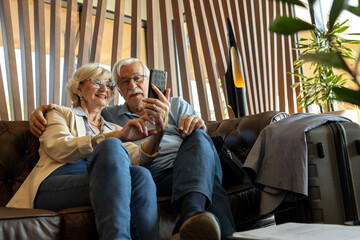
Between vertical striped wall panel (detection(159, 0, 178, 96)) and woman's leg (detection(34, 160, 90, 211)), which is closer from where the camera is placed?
woman's leg (detection(34, 160, 90, 211))

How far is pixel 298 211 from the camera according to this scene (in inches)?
58.4

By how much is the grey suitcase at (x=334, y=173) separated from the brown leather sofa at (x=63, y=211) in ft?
1.06

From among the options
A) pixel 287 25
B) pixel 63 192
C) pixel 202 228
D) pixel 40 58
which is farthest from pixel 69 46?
pixel 287 25

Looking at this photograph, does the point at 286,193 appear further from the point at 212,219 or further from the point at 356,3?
the point at 356,3

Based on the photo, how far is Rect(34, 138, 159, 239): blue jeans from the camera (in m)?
1.10

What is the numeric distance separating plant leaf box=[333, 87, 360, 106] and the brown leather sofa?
107 centimetres

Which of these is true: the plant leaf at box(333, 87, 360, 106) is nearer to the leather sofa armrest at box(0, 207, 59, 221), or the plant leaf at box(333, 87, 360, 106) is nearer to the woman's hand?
the leather sofa armrest at box(0, 207, 59, 221)

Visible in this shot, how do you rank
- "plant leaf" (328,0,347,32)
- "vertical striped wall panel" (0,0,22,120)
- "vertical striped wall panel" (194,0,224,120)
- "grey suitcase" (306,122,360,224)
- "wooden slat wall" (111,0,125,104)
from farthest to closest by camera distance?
"vertical striped wall panel" (194,0,224,120) → "wooden slat wall" (111,0,125,104) → "vertical striped wall panel" (0,0,22,120) → "grey suitcase" (306,122,360,224) → "plant leaf" (328,0,347,32)

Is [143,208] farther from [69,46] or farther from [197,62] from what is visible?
[197,62]

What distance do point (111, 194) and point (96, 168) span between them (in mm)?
124

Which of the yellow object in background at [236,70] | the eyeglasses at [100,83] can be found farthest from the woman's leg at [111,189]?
the yellow object in background at [236,70]

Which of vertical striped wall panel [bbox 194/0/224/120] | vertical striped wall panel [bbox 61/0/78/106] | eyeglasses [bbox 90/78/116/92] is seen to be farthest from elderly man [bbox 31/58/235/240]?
vertical striped wall panel [bbox 194/0/224/120]

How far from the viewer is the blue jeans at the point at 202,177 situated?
129 cm

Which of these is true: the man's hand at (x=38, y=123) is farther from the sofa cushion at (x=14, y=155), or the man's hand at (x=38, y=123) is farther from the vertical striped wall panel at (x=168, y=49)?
the vertical striped wall panel at (x=168, y=49)
